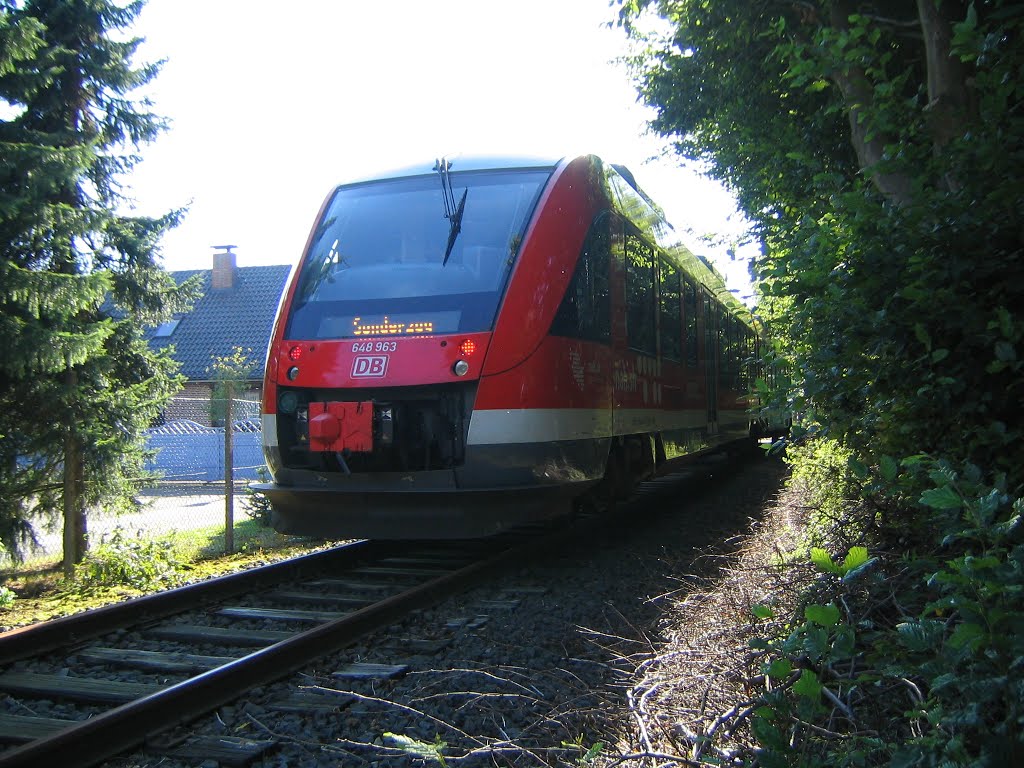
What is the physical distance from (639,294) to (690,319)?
2736mm

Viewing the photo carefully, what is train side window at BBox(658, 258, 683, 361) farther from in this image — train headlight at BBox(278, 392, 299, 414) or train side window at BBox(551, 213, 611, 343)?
train headlight at BBox(278, 392, 299, 414)

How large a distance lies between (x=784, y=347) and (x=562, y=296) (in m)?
1.65

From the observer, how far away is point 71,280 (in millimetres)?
7723

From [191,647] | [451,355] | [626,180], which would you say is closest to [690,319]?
[626,180]

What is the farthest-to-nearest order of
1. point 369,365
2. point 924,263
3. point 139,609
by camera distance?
1. point 369,365
2. point 139,609
3. point 924,263

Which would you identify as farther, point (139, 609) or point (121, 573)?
point (121, 573)

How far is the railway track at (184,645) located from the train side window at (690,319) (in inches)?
177

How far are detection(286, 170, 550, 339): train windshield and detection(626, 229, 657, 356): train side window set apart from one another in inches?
64.3

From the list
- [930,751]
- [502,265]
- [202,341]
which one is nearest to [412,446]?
[502,265]

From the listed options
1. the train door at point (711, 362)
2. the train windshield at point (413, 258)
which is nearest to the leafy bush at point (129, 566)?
the train windshield at point (413, 258)

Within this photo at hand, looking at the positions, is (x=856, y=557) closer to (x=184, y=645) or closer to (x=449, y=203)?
(x=184, y=645)

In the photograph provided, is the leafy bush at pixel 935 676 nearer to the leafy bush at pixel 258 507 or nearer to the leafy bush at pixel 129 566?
the leafy bush at pixel 129 566

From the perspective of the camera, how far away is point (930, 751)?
5.87 feet

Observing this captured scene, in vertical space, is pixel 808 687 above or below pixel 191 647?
above
